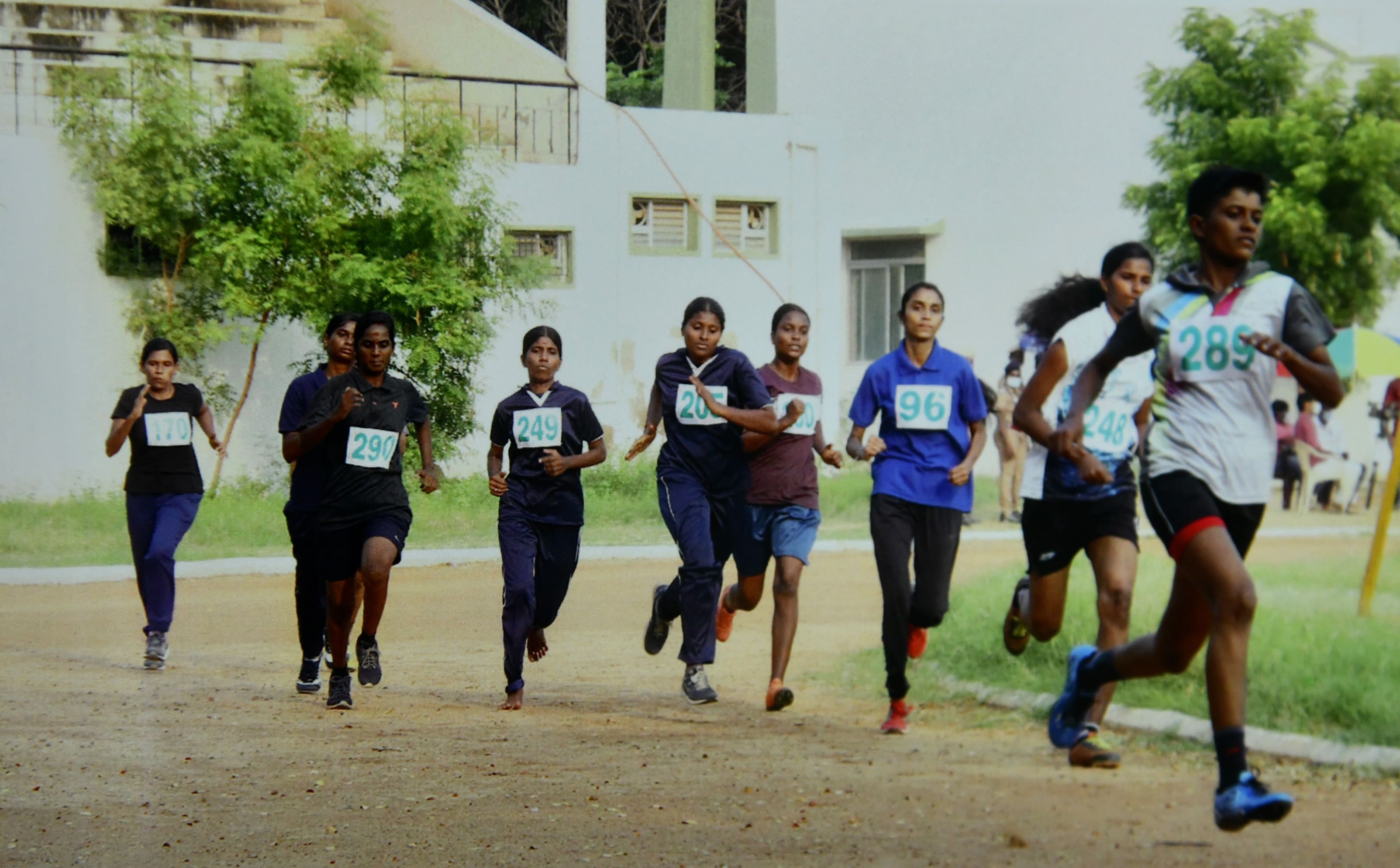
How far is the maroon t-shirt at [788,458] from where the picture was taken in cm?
695

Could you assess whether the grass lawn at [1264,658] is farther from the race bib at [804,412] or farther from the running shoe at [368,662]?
the running shoe at [368,662]

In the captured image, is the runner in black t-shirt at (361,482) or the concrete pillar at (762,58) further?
the concrete pillar at (762,58)

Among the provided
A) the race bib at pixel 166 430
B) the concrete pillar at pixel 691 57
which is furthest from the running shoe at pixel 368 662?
the concrete pillar at pixel 691 57

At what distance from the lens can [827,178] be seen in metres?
13.2

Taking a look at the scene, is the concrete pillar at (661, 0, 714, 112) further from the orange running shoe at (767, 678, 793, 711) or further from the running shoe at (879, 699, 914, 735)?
the running shoe at (879, 699, 914, 735)

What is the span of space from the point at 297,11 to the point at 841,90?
5.04 meters

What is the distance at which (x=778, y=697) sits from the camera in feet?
21.9

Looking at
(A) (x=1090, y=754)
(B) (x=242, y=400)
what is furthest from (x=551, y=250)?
(A) (x=1090, y=754)

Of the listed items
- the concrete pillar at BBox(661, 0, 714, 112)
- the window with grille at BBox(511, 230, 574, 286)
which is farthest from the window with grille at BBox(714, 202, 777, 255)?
the window with grille at BBox(511, 230, 574, 286)

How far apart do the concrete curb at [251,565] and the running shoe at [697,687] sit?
267cm

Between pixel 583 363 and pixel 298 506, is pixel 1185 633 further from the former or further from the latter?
pixel 583 363

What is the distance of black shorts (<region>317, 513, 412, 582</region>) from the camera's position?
6758 millimetres

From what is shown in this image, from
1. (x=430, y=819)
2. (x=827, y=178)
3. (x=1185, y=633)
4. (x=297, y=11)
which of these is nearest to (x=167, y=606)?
(x=430, y=819)

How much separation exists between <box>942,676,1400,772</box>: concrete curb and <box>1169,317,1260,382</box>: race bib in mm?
1957
